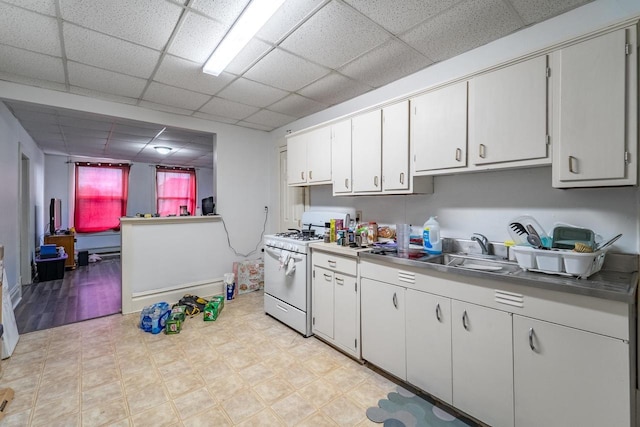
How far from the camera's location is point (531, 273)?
1539mm

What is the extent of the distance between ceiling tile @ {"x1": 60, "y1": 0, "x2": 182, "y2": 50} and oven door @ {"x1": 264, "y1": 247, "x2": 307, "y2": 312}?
2128 millimetres

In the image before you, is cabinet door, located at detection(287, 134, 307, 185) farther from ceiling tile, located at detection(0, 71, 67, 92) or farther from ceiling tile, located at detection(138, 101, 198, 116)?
Answer: ceiling tile, located at detection(0, 71, 67, 92)

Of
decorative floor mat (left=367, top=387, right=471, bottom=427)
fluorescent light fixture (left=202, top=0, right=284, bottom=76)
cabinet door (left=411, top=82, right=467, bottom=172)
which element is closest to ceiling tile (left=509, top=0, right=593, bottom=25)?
cabinet door (left=411, top=82, right=467, bottom=172)

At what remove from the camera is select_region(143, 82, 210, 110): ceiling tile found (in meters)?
3.04

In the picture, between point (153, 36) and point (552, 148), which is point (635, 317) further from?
point (153, 36)

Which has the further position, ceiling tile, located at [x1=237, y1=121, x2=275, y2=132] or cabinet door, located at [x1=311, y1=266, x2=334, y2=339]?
ceiling tile, located at [x1=237, y1=121, x2=275, y2=132]

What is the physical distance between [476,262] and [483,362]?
69 cm

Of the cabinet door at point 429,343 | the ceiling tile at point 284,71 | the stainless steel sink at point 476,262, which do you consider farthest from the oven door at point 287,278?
the ceiling tile at point 284,71

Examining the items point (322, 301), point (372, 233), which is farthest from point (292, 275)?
point (372, 233)

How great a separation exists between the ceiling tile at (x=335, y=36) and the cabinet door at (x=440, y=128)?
59cm

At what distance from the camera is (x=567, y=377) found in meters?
1.32

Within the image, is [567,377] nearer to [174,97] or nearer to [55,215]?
Result: [174,97]

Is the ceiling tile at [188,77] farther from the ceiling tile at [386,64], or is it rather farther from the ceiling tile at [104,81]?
the ceiling tile at [386,64]

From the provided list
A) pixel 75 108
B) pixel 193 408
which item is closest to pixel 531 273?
pixel 193 408
